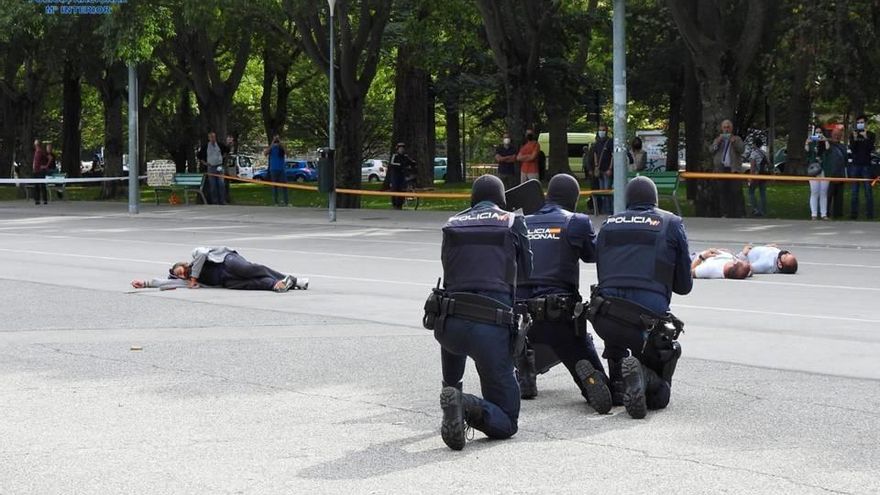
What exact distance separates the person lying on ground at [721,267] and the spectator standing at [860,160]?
31.4ft

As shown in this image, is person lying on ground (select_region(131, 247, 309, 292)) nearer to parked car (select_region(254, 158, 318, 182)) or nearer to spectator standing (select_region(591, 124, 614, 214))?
spectator standing (select_region(591, 124, 614, 214))

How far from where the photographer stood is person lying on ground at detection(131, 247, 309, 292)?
15.9 meters

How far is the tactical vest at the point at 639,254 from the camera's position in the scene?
8742 mm

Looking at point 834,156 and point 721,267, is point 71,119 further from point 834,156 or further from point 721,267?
point 721,267

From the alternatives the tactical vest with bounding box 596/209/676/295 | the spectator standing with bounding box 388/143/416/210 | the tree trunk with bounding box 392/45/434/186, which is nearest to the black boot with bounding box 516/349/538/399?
the tactical vest with bounding box 596/209/676/295

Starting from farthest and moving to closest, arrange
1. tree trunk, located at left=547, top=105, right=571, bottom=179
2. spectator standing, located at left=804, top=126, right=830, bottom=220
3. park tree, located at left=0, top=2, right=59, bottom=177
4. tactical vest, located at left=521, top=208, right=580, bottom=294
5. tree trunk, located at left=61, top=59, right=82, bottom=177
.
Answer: tree trunk, located at left=61, top=59, right=82, bottom=177, tree trunk, located at left=547, top=105, right=571, bottom=179, park tree, located at left=0, top=2, right=59, bottom=177, spectator standing, located at left=804, top=126, right=830, bottom=220, tactical vest, located at left=521, top=208, right=580, bottom=294

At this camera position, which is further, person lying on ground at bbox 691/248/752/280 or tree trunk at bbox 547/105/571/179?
tree trunk at bbox 547/105/571/179

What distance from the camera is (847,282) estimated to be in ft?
54.1

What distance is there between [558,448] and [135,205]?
26.7 meters

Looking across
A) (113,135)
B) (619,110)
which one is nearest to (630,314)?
(619,110)

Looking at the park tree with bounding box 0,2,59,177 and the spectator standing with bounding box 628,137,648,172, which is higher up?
the park tree with bounding box 0,2,59,177

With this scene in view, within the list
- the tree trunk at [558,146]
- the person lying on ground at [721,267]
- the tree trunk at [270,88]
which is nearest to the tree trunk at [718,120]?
the person lying on ground at [721,267]

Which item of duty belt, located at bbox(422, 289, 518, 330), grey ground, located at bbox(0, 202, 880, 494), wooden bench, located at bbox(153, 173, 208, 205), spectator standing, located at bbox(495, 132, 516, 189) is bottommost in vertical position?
grey ground, located at bbox(0, 202, 880, 494)

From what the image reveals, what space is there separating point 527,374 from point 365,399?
1.06 metres
